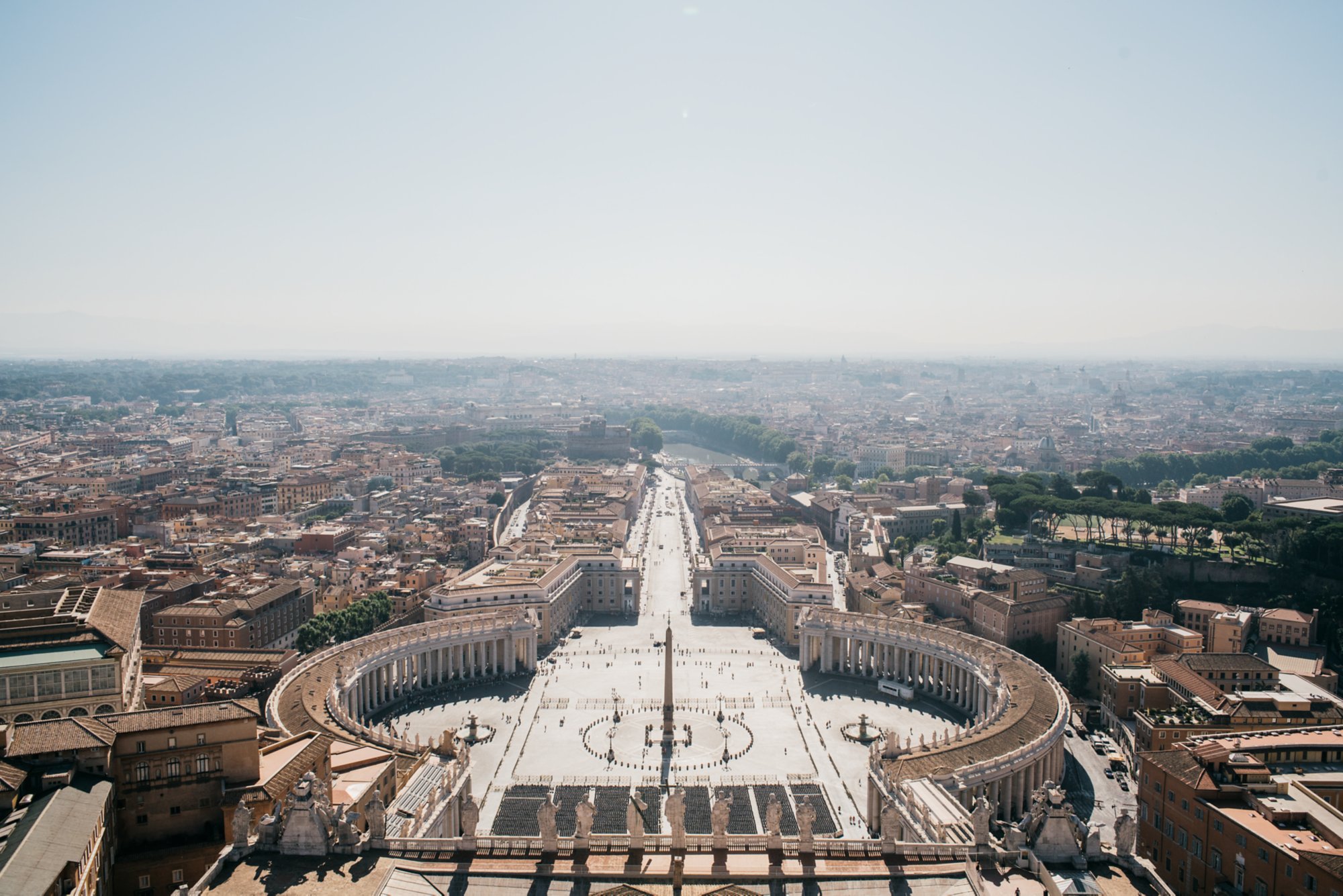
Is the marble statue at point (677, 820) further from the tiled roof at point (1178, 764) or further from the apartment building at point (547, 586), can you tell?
the apartment building at point (547, 586)

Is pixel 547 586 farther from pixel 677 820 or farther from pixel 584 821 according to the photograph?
pixel 677 820

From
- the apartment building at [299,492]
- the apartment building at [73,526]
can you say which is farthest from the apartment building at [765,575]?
the apartment building at [73,526]

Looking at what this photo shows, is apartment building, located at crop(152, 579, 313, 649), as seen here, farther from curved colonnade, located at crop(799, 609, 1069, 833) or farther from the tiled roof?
the tiled roof

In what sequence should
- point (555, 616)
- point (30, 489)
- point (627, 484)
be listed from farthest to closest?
1. point (627, 484)
2. point (30, 489)
3. point (555, 616)

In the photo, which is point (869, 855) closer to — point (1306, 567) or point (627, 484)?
point (1306, 567)

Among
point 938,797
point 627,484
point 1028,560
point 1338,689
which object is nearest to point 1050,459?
point 627,484

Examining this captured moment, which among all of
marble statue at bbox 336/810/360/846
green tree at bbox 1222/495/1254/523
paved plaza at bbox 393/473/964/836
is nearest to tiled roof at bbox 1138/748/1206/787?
paved plaza at bbox 393/473/964/836
